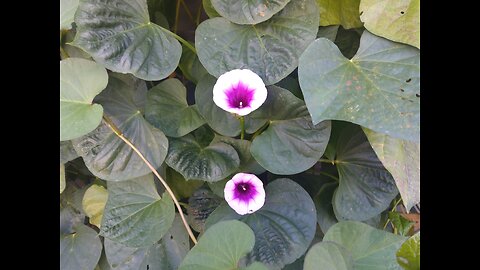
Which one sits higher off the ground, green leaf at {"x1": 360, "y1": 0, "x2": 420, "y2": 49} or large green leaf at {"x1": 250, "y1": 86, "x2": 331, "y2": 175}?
green leaf at {"x1": 360, "y1": 0, "x2": 420, "y2": 49}

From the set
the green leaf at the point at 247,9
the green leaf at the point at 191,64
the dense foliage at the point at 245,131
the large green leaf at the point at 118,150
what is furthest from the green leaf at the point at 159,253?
the green leaf at the point at 247,9

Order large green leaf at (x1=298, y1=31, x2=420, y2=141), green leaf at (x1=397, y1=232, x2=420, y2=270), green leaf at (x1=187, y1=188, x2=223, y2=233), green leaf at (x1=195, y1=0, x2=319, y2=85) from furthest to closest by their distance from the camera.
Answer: green leaf at (x1=187, y1=188, x2=223, y2=233) → green leaf at (x1=195, y1=0, x2=319, y2=85) → large green leaf at (x1=298, y1=31, x2=420, y2=141) → green leaf at (x1=397, y1=232, x2=420, y2=270)

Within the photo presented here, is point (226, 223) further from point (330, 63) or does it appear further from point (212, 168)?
point (330, 63)

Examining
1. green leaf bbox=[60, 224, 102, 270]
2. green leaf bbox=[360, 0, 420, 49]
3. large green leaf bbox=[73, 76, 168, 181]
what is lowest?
green leaf bbox=[60, 224, 102, 270]

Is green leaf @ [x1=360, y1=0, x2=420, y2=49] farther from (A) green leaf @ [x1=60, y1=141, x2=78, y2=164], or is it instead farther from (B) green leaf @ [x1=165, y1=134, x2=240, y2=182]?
(A) green leaf @ [x1=60, y1=141, x2=78, y2=164]

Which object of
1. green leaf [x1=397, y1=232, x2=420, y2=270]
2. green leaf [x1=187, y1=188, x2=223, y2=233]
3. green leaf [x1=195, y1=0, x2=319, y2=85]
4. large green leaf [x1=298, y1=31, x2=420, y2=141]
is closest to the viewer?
green leaf [x1=397, y1=232, x2=420, y2=270]

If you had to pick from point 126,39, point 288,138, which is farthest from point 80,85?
point 288,138

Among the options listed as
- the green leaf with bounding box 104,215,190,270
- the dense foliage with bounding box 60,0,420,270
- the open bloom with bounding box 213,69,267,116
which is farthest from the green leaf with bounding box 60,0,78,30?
the green leaf with bounding box 104,215,190,270

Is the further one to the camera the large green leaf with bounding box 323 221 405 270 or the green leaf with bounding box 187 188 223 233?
the green leaf with bounding box 187 188 223 233
